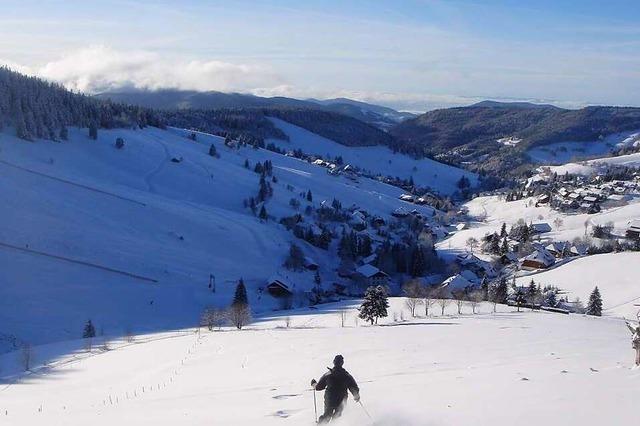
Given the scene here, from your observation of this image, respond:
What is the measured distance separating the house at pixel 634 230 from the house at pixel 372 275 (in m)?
42.6

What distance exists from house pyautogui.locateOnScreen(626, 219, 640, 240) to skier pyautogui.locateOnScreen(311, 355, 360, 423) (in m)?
93.9

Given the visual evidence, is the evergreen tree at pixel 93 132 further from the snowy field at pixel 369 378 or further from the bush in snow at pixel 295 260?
the snowy field at pixel 369 378

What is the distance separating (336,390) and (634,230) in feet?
319

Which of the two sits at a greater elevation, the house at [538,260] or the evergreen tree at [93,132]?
the evergreen tree at [93,132]

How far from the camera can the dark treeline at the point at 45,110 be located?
3802 inches

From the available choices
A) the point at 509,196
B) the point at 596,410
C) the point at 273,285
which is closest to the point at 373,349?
the point at 596,410

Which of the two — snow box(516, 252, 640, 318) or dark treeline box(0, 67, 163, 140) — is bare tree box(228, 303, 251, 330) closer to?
snow box(516, 252, 640, 318)

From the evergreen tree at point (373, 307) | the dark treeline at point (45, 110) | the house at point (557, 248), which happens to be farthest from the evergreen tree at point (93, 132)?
the evergreen tree at point (373, 307)

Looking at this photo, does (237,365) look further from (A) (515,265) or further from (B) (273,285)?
(A) (515,265)

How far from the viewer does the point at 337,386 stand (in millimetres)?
10062

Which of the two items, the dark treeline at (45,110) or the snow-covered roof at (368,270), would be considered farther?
the dark treeline at (45,110)

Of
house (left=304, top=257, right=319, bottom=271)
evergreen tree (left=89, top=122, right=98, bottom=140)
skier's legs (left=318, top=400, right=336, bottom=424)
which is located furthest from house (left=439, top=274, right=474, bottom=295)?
evergreen tree (left=89, top=122, right=98, bottom=140)

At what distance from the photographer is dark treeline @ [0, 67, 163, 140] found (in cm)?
9656

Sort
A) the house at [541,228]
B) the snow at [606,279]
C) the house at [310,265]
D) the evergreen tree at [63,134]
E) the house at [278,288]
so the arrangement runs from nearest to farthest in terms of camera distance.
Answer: the snow at [606,279]
the house at [278,288]
the house at [310,265]
the evergreen tree at [63,134]
the house at [541,228]
